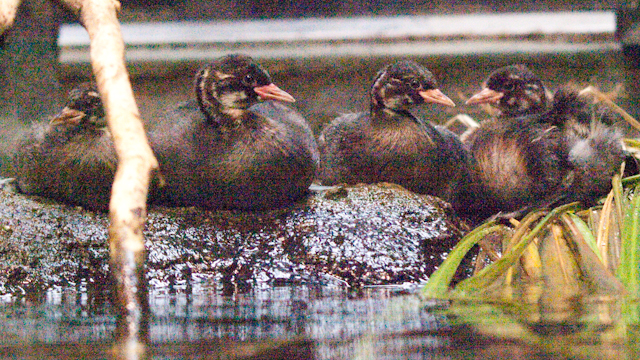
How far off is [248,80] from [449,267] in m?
1.56

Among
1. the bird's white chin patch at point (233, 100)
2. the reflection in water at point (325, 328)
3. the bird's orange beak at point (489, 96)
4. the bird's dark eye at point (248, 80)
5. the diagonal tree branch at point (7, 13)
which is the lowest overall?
the reflection in water at point (325, 328)

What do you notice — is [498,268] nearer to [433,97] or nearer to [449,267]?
[449,267]

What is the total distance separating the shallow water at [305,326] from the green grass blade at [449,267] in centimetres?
14

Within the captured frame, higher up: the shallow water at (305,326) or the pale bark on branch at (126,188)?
the pale bark on branch at (126,188)

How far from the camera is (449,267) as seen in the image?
3369 millimetres

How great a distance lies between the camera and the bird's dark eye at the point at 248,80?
4.22 metres

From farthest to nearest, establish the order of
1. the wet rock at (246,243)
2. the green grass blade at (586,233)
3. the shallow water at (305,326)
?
the wet rock at (246,243), the green grass blade at (586,233), the shallow water at (305,326)

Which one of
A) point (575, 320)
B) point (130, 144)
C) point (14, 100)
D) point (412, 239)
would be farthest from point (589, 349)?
point (14, 100)

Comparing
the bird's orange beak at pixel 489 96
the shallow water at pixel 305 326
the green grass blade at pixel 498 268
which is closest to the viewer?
the shallow water at pixel 305 326

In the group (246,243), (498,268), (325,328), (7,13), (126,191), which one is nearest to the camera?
(325,328)

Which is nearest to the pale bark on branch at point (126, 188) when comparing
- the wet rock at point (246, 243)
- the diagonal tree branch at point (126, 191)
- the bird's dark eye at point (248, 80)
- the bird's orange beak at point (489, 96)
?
the diagonal tree branch at point (126, 191)

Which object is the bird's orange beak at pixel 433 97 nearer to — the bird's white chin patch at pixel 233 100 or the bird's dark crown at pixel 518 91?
the bird's dark crown at pixel 518 91

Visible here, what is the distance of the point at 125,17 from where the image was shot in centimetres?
820

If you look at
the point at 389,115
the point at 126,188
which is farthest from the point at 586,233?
the point at 126,188
